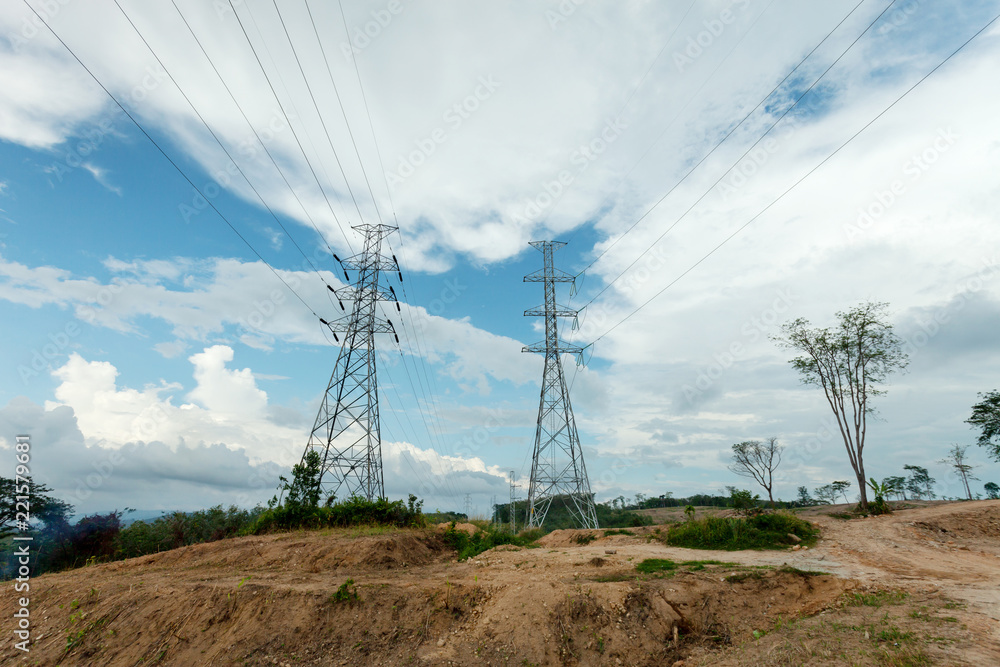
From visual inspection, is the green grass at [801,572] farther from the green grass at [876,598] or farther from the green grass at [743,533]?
the green grass at [743,533]

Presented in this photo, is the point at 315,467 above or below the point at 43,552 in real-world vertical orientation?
above

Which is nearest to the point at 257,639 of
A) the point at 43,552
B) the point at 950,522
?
the point at 43,552

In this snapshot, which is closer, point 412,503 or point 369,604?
point 369,604

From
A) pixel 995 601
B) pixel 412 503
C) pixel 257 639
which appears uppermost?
pixel 412 503

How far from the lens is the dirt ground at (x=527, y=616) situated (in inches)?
368

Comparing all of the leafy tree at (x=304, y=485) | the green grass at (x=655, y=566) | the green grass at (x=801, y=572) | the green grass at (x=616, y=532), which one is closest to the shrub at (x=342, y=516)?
the leafy tree at (x=304, y=485)

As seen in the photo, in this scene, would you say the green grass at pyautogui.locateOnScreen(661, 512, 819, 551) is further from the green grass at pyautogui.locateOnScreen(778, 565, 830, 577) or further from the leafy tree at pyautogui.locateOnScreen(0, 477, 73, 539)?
the leafy tree at pyautogui.locateOnScreen(0, 477, 73, 539)

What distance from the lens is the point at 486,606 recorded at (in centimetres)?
1185

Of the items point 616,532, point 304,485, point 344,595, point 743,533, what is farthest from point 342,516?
point 743,533

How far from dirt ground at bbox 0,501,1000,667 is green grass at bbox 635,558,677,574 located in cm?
26

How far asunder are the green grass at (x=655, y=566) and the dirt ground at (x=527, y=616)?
0.26m

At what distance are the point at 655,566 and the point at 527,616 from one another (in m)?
5.54

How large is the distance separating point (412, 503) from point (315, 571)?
9.63m

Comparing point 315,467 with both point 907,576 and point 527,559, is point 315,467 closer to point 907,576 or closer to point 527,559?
point 527,559
